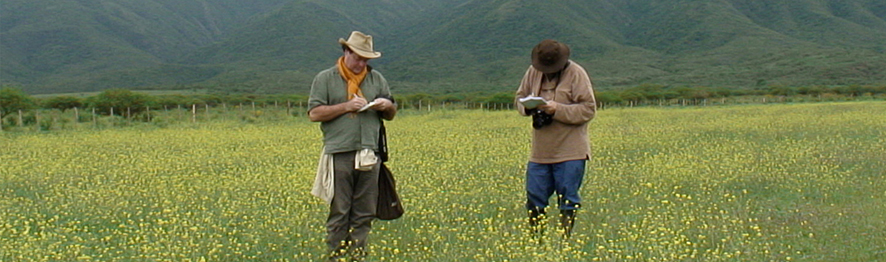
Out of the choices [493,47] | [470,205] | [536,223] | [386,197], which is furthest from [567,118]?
[493,47]

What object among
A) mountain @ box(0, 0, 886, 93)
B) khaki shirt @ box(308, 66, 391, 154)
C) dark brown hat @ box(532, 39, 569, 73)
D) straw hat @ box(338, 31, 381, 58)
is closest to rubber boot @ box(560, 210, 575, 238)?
dark brown hat @ box(532, 39, 569, 73)

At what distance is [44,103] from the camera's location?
4547 cm

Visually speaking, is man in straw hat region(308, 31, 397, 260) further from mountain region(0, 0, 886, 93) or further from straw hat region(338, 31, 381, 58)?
mountain region(0, 0, 886, 93)

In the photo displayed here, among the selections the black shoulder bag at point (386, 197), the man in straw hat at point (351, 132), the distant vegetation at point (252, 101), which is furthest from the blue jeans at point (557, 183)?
the distant vegetation at point (252, 101)

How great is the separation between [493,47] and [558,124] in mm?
140265

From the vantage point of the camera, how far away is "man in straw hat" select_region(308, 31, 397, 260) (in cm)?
609

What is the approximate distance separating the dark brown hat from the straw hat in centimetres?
132

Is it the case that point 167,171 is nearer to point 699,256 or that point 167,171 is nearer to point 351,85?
point 351,85

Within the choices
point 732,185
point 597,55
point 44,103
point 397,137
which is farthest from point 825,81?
point 732,185

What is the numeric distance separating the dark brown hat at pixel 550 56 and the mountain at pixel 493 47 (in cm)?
9501

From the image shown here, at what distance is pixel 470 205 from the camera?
8.12 meters

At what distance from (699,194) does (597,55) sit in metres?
128

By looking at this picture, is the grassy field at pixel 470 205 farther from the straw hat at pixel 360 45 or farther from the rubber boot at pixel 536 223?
the straw hat at pixel 360 45

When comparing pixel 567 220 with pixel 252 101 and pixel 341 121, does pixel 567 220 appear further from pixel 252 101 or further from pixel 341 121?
pixel 252 101
